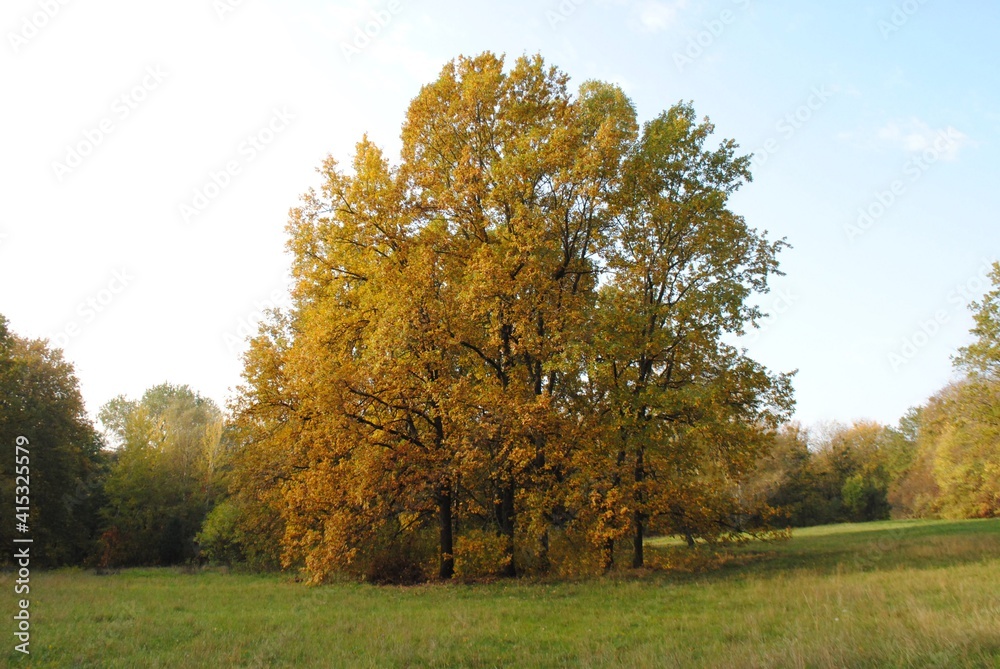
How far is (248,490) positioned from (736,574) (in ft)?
62.3

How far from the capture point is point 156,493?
119ft

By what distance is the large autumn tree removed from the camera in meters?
17.1

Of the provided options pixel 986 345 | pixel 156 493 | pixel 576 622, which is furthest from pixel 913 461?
pixel 156 493

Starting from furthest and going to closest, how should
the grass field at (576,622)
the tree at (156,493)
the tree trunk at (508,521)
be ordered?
the tree at (156,493) → the tree trunk at (508,521) → the grass field at (576,622)

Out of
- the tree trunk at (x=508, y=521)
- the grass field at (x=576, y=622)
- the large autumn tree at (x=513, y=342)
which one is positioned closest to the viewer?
the grass field at (x=576, y=622)

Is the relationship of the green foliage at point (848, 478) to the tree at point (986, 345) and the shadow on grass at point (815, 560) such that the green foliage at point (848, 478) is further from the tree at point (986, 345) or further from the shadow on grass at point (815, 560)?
the shadow on grass at point (815, 560)

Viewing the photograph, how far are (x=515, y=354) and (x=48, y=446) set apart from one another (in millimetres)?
28023

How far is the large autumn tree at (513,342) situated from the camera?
17.1 m

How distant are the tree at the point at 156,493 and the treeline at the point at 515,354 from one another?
17045mm

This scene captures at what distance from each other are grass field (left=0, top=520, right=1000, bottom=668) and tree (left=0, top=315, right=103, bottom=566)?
48.3ft

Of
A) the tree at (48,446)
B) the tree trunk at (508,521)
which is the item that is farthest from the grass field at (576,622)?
the tree at (48,446)

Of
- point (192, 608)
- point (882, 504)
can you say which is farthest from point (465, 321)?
point (882, 504)

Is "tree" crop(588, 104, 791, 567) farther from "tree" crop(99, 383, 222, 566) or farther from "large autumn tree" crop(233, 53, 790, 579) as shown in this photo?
"tree" crop(99, 383, 222, 566)

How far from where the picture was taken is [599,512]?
17250mm
